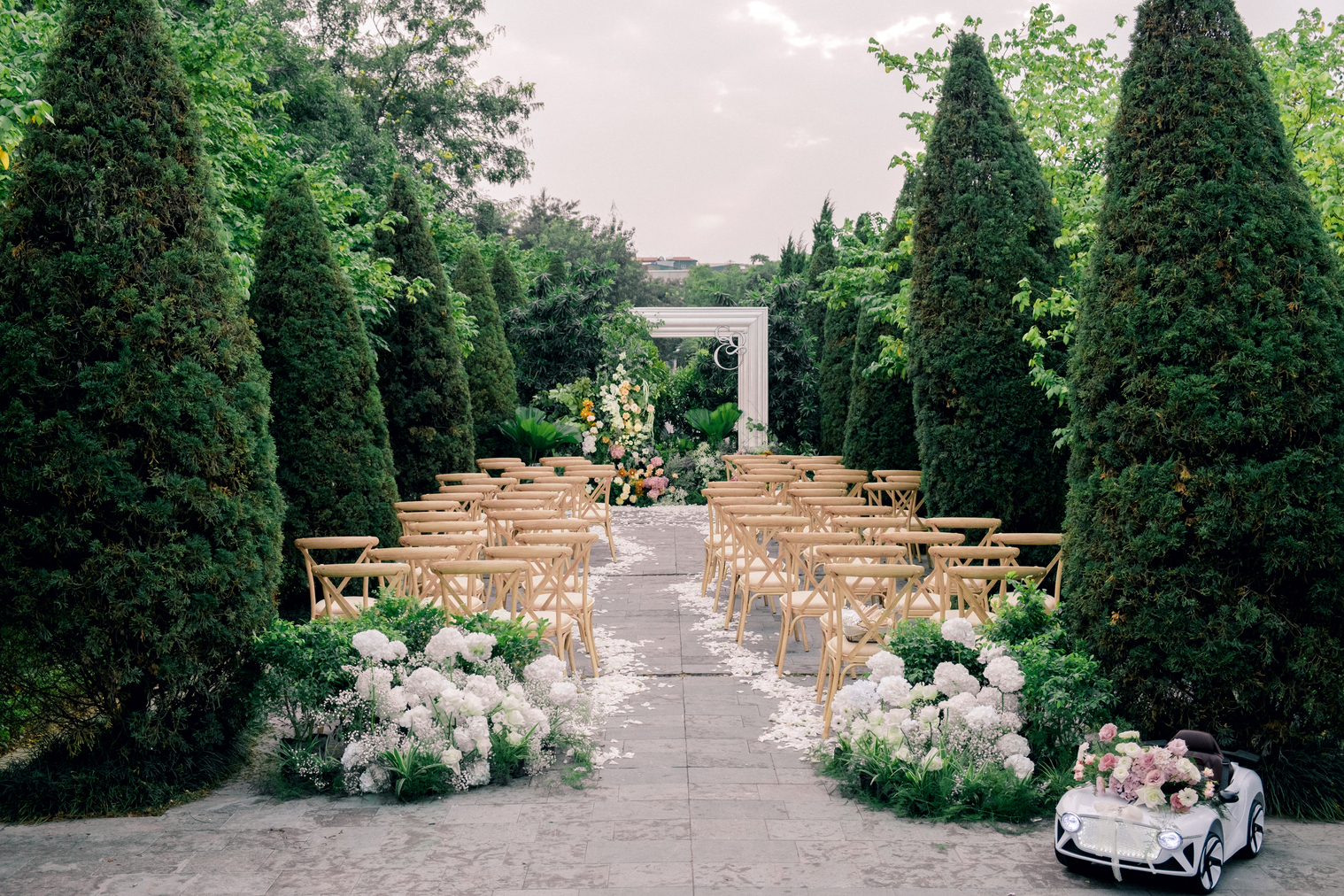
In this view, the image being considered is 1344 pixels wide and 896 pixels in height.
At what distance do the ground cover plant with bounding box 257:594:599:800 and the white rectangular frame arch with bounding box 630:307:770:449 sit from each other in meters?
11.9

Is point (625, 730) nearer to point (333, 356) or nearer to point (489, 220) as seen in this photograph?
point (333, 356)

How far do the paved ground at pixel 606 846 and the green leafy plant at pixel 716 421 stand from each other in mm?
11714

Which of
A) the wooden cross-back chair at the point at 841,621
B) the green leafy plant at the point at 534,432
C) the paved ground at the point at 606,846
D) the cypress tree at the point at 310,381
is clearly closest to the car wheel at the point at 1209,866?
the paved ground at the point at 606,846

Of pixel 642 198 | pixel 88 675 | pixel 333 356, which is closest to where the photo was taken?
pixel 88 675

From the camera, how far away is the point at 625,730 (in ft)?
17.3

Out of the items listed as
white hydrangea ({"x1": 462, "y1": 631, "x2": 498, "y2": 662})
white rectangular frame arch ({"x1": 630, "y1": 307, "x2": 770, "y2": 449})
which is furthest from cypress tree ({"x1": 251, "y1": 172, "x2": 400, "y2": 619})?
white rectangular frame arch ({"x1": 630, "y1": 307, "x2": 770, "y2": 449})

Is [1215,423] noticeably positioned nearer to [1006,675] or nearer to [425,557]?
[1006,675]

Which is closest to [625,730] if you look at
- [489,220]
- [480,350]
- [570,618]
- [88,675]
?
[570,618]

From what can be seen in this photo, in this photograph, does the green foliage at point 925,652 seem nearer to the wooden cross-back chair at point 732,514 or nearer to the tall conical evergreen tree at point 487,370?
the wooden cross-back chair at point 732,514

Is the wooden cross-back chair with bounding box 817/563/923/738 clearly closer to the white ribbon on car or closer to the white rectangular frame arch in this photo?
the white ribbon on car

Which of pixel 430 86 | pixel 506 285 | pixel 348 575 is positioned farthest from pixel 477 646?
pixel 430 86

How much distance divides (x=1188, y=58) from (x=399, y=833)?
5243mm

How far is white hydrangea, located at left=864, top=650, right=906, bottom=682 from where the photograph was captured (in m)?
4.64

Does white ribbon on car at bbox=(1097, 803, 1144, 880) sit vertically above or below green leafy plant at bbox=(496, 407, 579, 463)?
below
